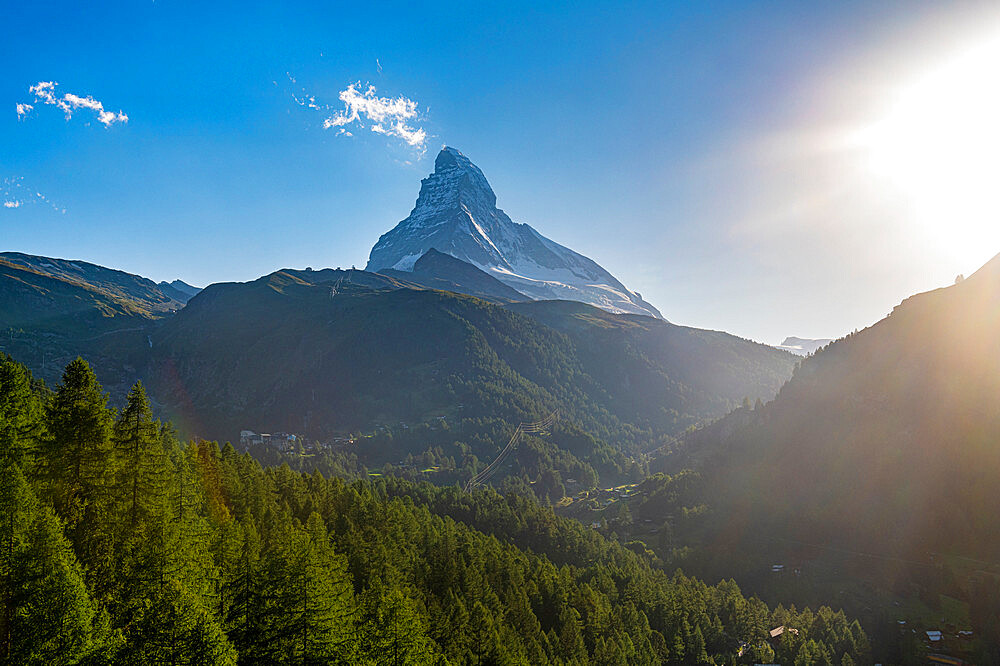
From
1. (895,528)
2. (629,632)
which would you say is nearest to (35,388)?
(629,632)

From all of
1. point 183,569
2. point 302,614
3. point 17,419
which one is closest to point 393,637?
point 302,614

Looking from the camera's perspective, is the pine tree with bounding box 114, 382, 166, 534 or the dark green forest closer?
the dark green forest

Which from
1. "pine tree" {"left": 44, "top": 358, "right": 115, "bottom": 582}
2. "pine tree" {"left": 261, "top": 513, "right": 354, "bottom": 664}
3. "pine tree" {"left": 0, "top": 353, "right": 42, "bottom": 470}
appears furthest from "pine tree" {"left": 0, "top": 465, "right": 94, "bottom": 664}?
"pine tree" {"left": 261, "top": 513, "right": 354, "bottom": 664}

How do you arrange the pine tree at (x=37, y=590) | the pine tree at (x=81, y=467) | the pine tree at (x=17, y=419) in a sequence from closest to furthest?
the pine tree at (x=37, y=590), the pine tree at (x=17, y=419), the pine tree at (x=81, y=467)

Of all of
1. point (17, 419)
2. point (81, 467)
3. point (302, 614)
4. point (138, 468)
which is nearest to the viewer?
point (302, 614)

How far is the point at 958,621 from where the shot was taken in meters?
148

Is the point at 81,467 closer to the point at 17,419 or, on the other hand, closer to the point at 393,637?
the point at 17,419

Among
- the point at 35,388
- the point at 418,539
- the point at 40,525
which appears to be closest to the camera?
the point at 40,525

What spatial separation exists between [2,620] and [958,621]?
204m

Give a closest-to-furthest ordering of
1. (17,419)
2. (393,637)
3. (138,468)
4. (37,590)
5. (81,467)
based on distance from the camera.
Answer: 1. (37,590)
2. (393,637)
3. (17,419)
4. (81,467)
5. (138,468)

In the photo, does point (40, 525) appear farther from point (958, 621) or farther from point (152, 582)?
point (958, 621)

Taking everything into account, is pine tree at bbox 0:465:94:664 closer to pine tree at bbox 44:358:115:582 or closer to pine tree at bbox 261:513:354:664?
pine tree at bbox 44:358:115:582

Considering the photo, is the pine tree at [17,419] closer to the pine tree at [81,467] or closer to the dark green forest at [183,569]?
the dark green forest at [183,569]

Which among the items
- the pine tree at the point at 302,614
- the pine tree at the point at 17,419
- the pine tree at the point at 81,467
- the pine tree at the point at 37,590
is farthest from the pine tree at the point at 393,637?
the pine tree at the point at 17,419
